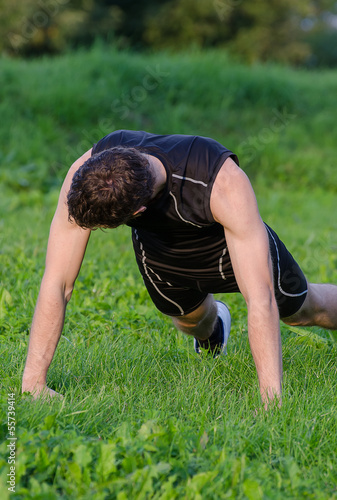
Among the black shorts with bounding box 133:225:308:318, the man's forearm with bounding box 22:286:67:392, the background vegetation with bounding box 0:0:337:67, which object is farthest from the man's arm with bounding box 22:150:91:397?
the background vegetation with bounding box 0:0:337:67

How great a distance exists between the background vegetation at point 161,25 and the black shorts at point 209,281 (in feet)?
68.8

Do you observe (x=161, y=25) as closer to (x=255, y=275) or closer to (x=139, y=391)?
(x=139, y=391)

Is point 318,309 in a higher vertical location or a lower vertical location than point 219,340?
higher

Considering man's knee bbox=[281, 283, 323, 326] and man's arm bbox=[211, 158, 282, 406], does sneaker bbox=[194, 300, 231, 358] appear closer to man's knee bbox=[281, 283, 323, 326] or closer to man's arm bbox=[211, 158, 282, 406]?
man's knee bbox=[281, 283, 323, 326]

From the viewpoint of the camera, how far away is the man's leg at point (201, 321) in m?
4.24

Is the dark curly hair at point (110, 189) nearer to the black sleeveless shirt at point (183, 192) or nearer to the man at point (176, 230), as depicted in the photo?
the man at point (176, 230)

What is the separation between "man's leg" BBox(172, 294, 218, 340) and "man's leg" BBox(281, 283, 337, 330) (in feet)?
1.74

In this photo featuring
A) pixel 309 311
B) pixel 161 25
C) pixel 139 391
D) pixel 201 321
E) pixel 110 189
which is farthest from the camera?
pixel 161 25

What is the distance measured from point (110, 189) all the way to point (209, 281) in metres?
1.08

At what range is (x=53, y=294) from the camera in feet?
10.9

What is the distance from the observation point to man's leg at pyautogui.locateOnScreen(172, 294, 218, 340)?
4242mm

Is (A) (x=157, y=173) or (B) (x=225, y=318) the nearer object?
(A) (x=157, y=173)

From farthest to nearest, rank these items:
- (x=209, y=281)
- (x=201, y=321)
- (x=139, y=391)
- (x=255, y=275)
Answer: (x=201, y=321) < (x=209, y=281) < (x=139, y=391) < (x=255, y=275)

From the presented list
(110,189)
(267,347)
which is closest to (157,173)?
(110,189)
